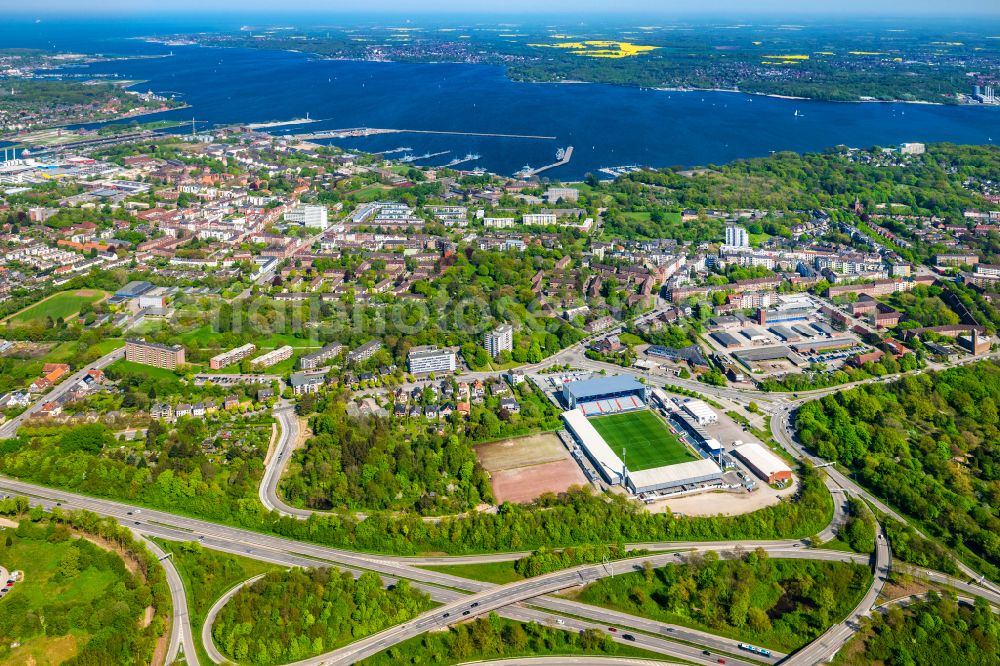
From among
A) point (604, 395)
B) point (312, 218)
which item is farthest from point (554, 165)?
point (604, 395)

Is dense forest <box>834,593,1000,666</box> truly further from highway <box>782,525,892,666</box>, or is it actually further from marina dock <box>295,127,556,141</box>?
marina dock <box>295,127,556,141</box>

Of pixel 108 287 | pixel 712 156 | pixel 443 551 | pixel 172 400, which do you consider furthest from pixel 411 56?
pixel 443 551

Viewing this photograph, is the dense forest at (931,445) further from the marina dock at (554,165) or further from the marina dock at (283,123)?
the marina dock at (283,123)

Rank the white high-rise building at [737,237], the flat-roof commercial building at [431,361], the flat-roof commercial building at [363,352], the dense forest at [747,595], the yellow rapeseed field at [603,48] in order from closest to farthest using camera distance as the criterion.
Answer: the dense forest at [747,595] < the flat-roof commercial building at [431,361] < the flat-roof commercial building at [363,352] < the white high-rise building at [737,237] < the yellow rapeseed field at [603,48]

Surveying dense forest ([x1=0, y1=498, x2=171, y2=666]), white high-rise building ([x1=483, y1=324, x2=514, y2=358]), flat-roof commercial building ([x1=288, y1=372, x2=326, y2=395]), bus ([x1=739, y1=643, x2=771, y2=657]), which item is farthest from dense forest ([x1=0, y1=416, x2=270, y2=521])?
bus ([x1=739, y1=643, x2=771, y2=657])

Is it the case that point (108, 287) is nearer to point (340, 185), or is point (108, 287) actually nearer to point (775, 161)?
point (340, 185)

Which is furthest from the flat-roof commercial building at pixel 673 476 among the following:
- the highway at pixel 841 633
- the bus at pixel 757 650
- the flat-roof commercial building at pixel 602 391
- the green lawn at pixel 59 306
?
the green lawn at pixel 59 306

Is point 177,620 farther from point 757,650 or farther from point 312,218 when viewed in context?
point 312,218
